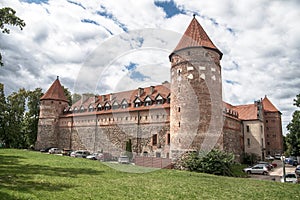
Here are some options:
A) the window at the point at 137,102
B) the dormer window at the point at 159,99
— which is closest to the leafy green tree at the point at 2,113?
the window at the point at 137,102

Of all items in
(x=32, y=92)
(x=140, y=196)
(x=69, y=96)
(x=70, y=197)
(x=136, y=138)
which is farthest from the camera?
(x=69, y=96)

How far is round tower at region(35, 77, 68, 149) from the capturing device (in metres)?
46.5

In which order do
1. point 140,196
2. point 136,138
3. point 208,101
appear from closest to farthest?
point 140,196, point 208,101, point 136,138

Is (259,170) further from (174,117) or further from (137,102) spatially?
(137,102)

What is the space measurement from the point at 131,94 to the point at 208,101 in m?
19.1

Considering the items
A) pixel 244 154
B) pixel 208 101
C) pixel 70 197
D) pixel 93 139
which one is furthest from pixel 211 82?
pixel 93 139

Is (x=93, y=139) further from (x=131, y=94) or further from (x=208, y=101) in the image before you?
(x=208, y=101)

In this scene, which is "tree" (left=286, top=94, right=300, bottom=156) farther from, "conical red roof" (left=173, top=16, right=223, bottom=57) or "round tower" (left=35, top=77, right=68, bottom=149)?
"round tower" (left=35, top=77, right=68, bottom=149)

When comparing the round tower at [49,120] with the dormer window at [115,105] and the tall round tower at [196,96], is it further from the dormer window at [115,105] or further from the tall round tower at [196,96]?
the tall round tower at [196,96]

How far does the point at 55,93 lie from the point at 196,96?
34.2 m

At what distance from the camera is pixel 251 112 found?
4262 centimetres

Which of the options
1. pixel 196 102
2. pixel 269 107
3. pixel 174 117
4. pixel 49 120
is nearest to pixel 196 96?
pixel 196 102

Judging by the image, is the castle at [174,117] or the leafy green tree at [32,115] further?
the leafy green tree at [32,115]

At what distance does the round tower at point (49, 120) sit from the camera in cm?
4650
